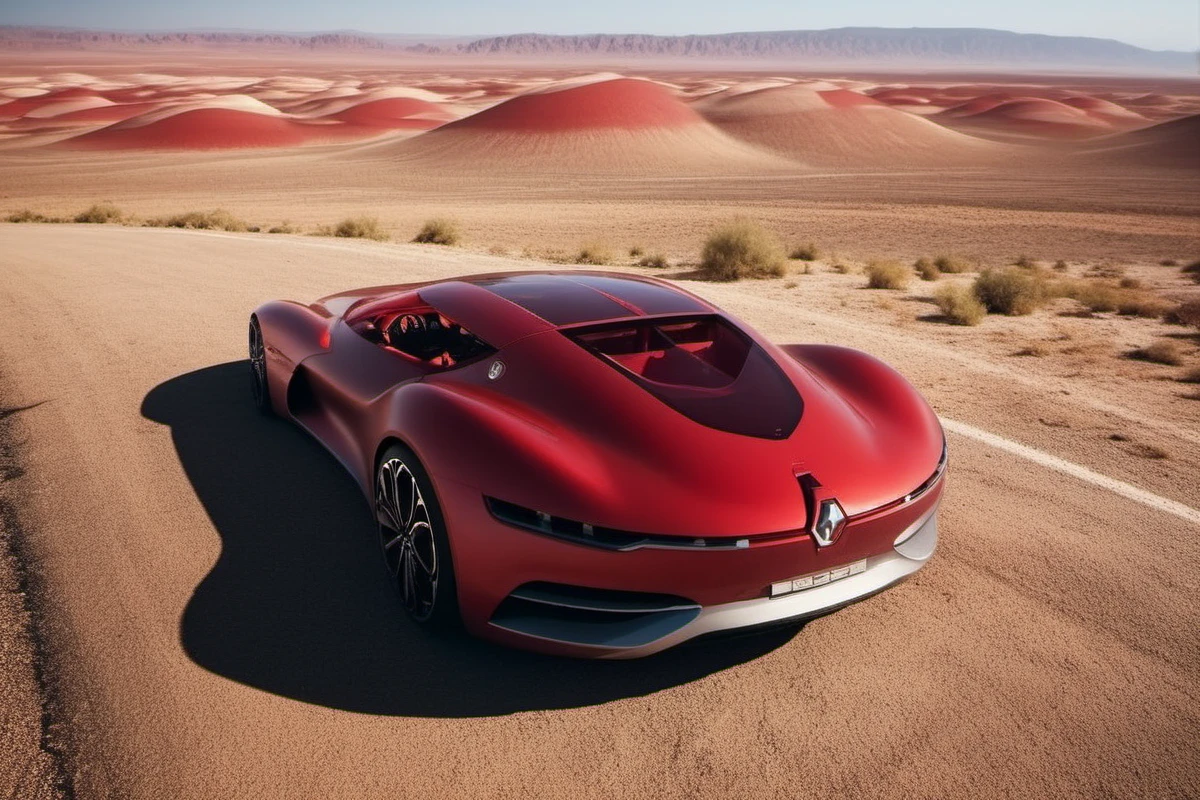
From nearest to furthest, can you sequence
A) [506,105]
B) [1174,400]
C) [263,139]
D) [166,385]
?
[166,385] < [1174,400] < [263,139] < [506,105]

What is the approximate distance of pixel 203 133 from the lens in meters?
64.7

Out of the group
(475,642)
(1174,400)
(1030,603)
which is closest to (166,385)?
(475,642)

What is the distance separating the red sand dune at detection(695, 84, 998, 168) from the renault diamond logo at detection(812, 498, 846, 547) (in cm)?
5769

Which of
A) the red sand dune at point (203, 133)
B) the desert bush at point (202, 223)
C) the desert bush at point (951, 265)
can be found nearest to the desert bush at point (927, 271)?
the desert bush at point (951, 265)

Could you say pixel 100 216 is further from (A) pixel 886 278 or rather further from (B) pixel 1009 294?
(B) pixel 1009 294

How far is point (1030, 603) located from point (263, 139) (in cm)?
7185

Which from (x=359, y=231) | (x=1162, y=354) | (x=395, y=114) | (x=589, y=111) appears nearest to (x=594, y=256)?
(x=359, y=231)

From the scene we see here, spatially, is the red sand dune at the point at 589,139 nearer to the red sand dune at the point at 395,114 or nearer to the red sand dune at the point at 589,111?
the red sand dune at the point at 589,111

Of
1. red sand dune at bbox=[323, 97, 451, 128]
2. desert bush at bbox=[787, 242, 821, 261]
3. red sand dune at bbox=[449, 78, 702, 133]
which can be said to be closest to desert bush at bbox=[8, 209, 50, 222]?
desert bush at bbox=[787, 242, 821, 261]

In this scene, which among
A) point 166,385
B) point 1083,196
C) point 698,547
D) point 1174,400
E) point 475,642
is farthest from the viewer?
point 1083,196

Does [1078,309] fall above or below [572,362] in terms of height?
below

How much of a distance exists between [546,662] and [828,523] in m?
1.21

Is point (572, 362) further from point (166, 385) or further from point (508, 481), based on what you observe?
point (166, 385)

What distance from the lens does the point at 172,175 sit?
43.6 m
